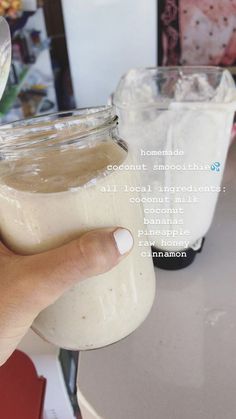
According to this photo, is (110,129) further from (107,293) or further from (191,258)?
(191,258)

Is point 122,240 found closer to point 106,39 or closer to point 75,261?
point 75,261

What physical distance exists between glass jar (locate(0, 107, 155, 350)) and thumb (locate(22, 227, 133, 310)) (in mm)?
17

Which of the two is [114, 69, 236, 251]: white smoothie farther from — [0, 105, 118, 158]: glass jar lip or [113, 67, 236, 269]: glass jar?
[0, 105, 118, 158]: glass jar lip

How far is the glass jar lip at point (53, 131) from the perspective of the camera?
315 millimetres

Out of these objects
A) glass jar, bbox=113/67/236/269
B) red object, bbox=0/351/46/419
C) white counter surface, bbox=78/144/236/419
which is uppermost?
glass jar, bbox=113/67/236/269

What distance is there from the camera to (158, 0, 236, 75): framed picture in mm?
899

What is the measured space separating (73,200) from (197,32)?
776 mm

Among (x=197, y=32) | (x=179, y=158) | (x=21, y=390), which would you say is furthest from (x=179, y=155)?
(x=197, y=32)

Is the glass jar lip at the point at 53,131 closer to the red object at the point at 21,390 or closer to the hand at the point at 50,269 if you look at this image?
the hand at the point at 50,269

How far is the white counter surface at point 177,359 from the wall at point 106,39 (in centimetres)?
63

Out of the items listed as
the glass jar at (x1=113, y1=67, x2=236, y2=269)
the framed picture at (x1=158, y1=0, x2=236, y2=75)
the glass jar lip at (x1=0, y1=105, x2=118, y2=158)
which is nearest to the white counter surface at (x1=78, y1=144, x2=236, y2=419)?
the glass jar at (x1=113, y1=67, x2=236, y2=269)

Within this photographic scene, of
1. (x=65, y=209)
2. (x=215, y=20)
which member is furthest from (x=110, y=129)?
(x=215, y=20)

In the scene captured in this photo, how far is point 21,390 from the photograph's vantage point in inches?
20.8

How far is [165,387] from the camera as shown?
431mm
